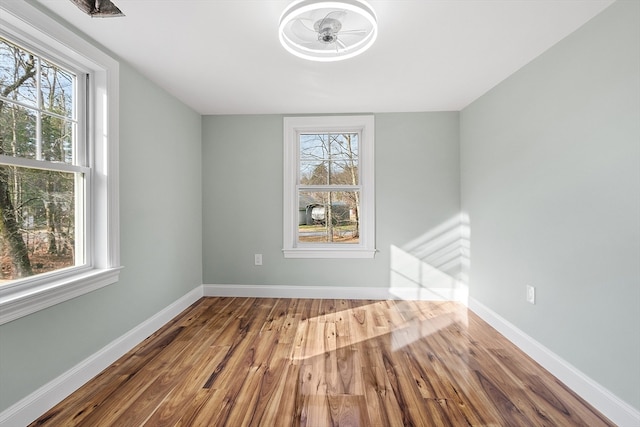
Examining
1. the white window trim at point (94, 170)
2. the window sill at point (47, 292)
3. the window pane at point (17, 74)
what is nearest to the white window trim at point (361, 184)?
the white window trim at point (94, 170)

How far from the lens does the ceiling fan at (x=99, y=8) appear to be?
60.9 inches

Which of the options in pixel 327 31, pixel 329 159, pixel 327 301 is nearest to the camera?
pixel 327 31

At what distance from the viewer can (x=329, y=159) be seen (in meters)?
3.45

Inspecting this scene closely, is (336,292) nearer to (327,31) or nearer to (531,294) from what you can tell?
(531,294)

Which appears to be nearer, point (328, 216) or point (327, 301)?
point (327, 301)

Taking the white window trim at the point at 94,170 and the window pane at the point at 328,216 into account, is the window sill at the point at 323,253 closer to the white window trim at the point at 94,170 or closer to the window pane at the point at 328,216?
the window pane at the point at 328,216

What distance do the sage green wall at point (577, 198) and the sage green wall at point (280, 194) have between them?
70 centimetres

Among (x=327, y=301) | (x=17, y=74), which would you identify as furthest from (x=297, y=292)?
(x=17, y=74)

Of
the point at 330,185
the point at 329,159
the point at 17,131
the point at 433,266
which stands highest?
the point at 329,159

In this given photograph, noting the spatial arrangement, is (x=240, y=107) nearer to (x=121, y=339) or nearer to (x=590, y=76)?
(x=121, y=339)

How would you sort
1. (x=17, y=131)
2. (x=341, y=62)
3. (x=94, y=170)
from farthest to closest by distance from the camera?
(x=341, y=62), (x=94, y=170), (x=17, y=131)

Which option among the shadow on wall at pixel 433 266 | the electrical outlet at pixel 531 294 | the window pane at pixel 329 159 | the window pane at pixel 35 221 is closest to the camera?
the window pane at pixel 35 221

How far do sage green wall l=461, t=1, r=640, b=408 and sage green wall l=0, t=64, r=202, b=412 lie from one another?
10.1ft

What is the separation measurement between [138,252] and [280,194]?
5.18 ft
